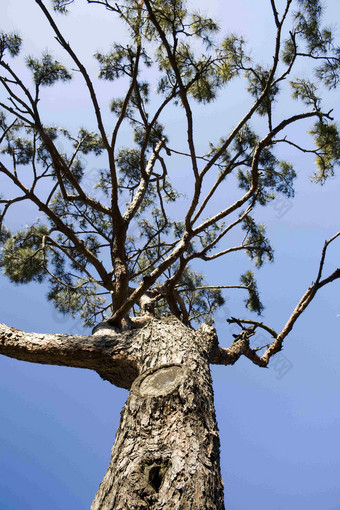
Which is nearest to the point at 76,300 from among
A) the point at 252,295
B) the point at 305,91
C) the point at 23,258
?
the point at 23,258

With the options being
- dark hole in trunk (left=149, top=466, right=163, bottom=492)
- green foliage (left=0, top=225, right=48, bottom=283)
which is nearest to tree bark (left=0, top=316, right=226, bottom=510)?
dark hole in trunk (left=149, top=466, right=163, bottom=492)

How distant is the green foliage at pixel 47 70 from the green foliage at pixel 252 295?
3.09 meters

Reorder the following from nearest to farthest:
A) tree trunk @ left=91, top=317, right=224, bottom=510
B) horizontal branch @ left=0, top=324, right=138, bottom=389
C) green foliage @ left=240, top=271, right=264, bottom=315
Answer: tree trunk @ left=91, top=317, right=224, bottom=510 < horizontal branch @ left=0, top=324, right=138, bottom=389 < green foliage @ left=240, top=271, right=264, bottom=315

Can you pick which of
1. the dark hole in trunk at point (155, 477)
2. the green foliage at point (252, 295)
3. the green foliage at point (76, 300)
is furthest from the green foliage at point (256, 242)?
the dark hole in trunk at point (155, 477)

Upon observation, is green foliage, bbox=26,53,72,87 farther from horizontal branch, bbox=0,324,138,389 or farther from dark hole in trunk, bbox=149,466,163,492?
dark hole in trunk, bbox=149,466,163,492

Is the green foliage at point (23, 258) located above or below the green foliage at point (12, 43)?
below

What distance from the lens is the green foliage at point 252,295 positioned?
4816mm

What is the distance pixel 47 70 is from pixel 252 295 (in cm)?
343

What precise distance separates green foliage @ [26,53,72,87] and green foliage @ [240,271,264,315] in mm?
3091

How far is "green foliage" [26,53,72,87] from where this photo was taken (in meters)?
3.92

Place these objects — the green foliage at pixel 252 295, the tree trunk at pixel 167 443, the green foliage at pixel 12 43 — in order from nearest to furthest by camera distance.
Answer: the tree trunk at pixel 167 443, the green foliage at pixel 12 43, the green foliage at pixel 252 295

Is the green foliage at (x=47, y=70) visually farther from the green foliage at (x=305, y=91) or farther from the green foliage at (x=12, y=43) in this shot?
the green foliage at (x=305, y=91)

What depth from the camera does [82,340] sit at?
2.19m

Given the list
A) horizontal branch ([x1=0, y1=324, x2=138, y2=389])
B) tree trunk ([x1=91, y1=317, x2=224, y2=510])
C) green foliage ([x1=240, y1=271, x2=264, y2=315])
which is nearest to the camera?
tree trunk ([x1=91, y1=317, x2=224, y2=510])
